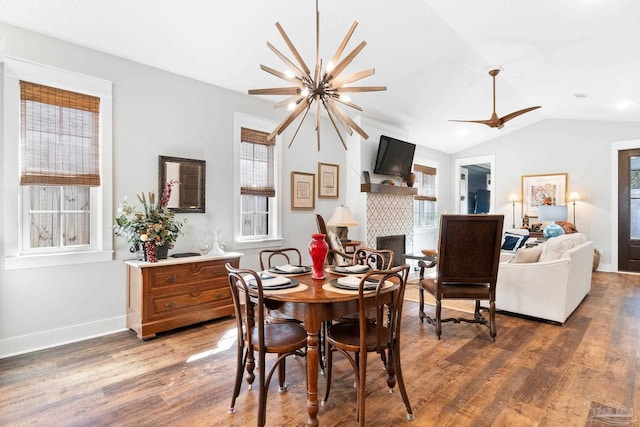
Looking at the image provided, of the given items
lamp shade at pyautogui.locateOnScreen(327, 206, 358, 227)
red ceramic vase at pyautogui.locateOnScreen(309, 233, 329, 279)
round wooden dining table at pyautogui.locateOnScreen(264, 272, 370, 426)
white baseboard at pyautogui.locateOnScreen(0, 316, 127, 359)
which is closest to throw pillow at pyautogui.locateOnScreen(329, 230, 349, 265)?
lamp shade at pyautogui.locateOnScreen(327, 206, 358, 227)

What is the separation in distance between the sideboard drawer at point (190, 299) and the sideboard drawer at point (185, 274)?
0.37 ft

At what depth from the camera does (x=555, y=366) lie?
105 inches

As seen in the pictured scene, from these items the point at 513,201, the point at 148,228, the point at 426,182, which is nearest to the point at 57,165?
the point at 148,228

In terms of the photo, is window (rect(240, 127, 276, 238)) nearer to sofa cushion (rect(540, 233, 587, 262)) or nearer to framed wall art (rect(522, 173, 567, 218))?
sofa cushion (rect(540, 233, 587, 262))

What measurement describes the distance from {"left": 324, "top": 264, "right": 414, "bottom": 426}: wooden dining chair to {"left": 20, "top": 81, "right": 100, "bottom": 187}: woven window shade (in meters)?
2.75

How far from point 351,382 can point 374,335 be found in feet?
1.97

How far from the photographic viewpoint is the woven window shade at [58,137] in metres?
2.92

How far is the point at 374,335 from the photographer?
2.08 meters

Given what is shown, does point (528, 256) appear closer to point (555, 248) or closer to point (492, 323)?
point (555, 248)

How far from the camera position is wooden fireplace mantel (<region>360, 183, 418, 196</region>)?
5.63 metres

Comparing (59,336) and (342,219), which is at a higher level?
(342,219)

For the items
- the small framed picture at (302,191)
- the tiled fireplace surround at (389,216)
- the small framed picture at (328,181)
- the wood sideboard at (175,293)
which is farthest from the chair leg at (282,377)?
the tiled fireplace surround at (389,216)

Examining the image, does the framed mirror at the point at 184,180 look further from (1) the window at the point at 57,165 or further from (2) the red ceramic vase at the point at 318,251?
(2) the red ceramic vase at the point at 318,251

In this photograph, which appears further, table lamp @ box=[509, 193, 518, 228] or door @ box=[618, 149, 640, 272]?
table lamp @ box=[509, 193, 518, 228]
